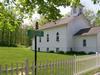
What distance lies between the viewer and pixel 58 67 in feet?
32.3

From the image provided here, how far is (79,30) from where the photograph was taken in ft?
155

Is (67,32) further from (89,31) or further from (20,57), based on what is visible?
(20,57)

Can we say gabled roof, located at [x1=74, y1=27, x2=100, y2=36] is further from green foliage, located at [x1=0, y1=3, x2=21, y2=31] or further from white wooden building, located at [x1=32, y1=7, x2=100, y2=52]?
green foliage, located at [x1=0, y1=3, x2=21, y2=31]

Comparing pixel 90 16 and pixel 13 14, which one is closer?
pixel 13 14

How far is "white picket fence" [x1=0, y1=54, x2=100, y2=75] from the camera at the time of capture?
24.2 feet

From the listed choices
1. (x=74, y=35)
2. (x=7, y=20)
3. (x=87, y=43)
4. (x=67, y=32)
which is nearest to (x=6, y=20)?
(x=7, y=20)

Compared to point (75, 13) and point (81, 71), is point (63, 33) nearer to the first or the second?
point (75, 13)

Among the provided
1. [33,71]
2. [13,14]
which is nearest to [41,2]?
[13,14]

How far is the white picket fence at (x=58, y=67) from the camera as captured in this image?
7.39 meters

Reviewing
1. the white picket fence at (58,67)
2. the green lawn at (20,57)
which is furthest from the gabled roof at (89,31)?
the white picket fence at (58,67)

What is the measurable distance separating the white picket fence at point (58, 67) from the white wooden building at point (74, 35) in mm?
26169

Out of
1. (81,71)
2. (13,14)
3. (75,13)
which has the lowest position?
(81,71)

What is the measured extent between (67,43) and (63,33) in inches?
81.5

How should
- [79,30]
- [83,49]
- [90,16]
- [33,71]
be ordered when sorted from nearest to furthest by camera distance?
[33,71]
[83,49]
[79,30]
[90,16]
